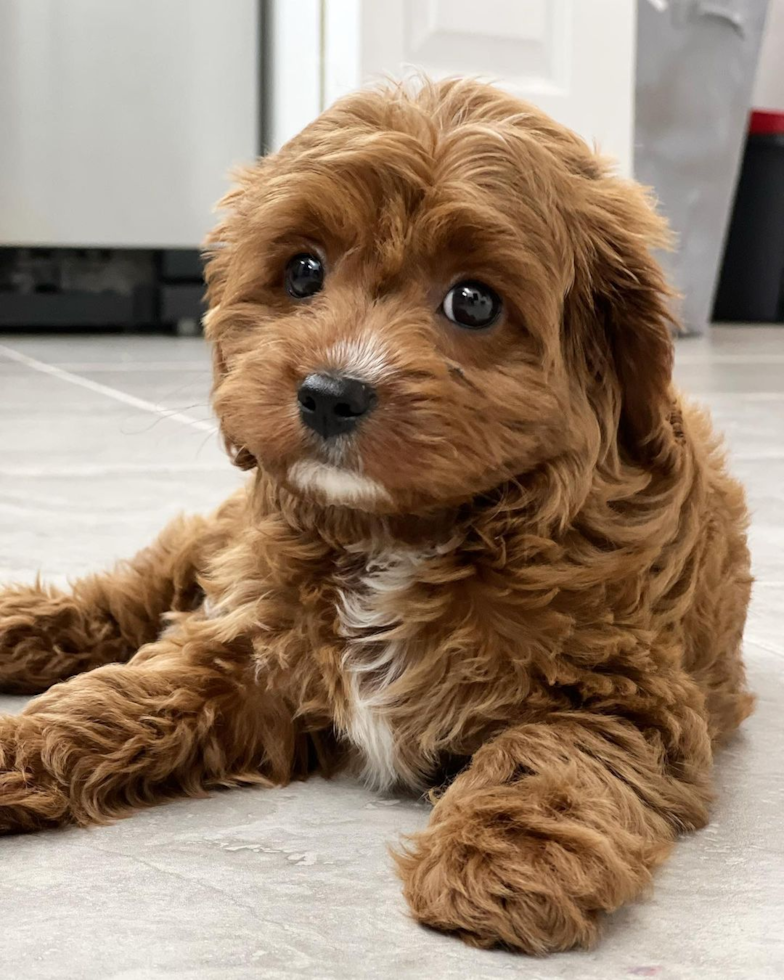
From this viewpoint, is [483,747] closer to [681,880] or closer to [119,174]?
[681,880]

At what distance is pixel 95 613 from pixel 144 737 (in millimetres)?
556

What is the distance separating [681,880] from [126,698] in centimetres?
65

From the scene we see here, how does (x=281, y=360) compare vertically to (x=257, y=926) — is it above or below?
above

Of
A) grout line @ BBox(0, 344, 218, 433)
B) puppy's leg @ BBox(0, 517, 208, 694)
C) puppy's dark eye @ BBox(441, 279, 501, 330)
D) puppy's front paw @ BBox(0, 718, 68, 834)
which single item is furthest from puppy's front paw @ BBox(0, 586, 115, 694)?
grout line @ BBox(0, 344, 218, 433)

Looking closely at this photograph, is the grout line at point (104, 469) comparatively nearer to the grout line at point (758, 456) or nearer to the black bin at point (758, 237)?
the grout line at point (758, 456)

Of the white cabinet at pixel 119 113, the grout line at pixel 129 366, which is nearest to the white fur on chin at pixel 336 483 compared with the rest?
the grout line at pixel 129 366

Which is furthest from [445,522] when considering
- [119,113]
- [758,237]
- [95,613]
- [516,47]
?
[758,237]

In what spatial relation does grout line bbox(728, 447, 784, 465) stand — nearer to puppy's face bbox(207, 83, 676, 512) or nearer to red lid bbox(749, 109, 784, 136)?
puppy's face bbox(207, 83, 676, 512)

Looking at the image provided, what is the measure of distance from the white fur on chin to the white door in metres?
3.22

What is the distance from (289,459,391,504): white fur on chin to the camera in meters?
1.46

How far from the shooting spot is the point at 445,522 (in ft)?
5.20

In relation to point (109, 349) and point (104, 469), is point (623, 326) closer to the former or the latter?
point (104, 469)

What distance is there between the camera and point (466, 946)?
1.23 meters

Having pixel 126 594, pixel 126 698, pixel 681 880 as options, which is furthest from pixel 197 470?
pixel 681 880
